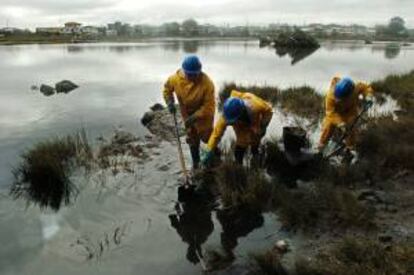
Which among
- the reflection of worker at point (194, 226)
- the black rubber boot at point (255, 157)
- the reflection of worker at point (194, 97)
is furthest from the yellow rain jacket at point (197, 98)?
the reflection of worker at point (194, 226)

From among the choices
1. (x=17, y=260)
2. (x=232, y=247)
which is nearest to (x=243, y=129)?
(x=232, y=247)

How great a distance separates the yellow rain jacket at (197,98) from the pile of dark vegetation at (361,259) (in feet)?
11.8

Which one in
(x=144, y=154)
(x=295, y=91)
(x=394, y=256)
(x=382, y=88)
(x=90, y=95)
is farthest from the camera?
(x=90, y=95)

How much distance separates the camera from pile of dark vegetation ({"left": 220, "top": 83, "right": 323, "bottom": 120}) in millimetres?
14180

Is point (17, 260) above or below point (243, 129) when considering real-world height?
below

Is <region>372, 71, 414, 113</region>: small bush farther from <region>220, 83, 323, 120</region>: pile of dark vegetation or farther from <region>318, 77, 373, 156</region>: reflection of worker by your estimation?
<region>318, 77, 373, 156</region>: reflection of worker

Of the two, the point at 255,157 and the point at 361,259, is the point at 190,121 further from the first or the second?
the point at 361,259

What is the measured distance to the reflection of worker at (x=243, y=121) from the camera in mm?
7074

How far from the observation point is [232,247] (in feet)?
19.9

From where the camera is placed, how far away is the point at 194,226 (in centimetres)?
674

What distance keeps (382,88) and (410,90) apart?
1290 millimetres

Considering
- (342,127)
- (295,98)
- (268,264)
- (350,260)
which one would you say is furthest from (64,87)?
(350,260)

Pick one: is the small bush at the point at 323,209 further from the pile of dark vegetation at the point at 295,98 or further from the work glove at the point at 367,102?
the pile of dark vegetation at the point at 295,98

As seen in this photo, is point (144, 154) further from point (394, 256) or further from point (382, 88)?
point (382, 88)
